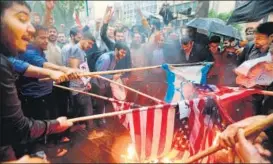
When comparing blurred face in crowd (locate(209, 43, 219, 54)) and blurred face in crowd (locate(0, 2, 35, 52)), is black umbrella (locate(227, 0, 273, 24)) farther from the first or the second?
blurred face in crowd (locate(0, 2, 35, 52))

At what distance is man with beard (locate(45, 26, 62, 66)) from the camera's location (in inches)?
215

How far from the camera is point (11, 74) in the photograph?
2.25 m

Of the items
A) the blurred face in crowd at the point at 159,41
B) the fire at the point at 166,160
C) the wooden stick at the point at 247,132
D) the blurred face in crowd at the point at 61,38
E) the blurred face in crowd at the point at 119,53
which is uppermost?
the blurred face in crowd at the point at 61,38

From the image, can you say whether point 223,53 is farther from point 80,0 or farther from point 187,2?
point 187,2

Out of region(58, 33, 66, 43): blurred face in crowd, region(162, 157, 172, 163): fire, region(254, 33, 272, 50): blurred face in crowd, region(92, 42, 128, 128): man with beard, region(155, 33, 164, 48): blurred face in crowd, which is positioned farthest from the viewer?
region(155, 33, 164, 48): blurred face in crowd

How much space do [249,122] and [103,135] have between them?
415cm

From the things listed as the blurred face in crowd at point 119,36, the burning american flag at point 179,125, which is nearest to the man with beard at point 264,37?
the burning american flag at point 179,125

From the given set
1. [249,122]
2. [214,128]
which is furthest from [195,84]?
[249,122]

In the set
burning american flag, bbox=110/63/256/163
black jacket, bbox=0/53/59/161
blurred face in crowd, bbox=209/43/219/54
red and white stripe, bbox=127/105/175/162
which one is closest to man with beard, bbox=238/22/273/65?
blurred face in crowd, bbox=209/43/219/54

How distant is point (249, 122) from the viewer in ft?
8.59

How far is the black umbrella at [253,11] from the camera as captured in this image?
7.69 meters

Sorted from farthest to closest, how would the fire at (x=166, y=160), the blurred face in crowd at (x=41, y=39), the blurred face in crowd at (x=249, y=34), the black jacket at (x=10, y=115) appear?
the blurred face in crowd at (x=249, y=34), the blurred face in crowd at (x=41, y=39), the fire at (x=166, y=160), the black jacket at (x=10, y=115)

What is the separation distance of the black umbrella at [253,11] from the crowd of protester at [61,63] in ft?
2.86

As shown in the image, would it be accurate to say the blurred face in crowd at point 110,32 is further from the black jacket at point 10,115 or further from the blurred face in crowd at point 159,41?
the black jacket at point 10,115
